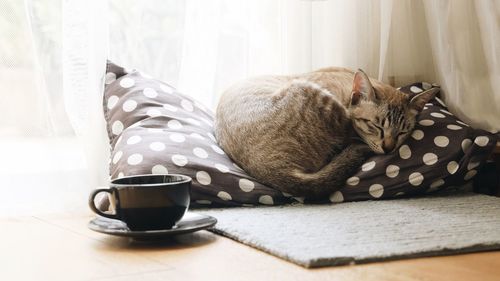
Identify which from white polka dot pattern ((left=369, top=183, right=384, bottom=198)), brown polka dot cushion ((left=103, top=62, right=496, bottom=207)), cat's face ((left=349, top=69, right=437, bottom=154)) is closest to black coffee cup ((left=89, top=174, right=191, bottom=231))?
brown polka dot cushion ((left=103, top=62, right=496, bottom=207))

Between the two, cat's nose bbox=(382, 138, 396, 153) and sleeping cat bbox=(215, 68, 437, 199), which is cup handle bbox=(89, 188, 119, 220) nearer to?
sleeping cat bbox=(215, 68, 437, 199)

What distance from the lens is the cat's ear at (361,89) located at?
1.89 meters

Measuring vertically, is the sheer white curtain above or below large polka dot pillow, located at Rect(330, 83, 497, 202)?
above

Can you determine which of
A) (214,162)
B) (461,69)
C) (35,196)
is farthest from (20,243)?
(461,69)

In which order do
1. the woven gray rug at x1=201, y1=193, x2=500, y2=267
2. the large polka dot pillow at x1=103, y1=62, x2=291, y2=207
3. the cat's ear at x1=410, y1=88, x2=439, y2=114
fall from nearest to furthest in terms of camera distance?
1. the woven gray rug at x1=201, y1=193, x2=500, y2=267
2. the large polka dot pillow at x1=103, y1=62, x2=291, y2=207
3. the cat's ear at x1=410, y1=88, x2=439, y2=114

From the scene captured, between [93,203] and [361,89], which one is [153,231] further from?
[361,89]

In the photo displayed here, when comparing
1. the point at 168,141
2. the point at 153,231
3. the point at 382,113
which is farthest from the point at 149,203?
the point at 382,113

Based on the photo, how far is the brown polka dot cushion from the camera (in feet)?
5.59

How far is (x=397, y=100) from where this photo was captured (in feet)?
6.30

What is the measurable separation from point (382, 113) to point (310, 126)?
20cm

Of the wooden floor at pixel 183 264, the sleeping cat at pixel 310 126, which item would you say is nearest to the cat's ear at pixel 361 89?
the sleeping cat at pixel 310 126

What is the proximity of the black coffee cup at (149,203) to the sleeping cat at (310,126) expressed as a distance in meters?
0.52

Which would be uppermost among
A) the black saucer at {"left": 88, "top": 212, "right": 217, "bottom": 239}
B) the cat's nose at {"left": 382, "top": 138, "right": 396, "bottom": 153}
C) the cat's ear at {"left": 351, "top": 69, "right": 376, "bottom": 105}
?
the cat's ear at {"left": 351, "top": 69, "right": 376, "bottom": 105}

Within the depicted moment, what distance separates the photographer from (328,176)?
174 centimetres
